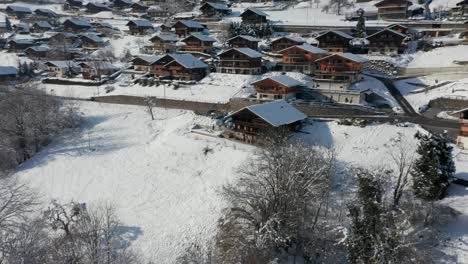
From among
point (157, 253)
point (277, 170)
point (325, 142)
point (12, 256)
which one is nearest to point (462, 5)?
point (325, 142)

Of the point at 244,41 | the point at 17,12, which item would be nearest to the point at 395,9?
the point at 244,41

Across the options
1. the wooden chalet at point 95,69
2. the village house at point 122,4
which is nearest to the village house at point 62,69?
the wooden chalet at point 95,69

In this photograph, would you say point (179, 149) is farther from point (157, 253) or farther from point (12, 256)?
point (12, 256)

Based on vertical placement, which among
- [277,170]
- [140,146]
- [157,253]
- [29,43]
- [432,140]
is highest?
[29,43]

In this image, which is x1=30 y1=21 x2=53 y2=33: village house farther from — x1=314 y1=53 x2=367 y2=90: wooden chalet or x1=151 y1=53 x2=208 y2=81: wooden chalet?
x1=314 y1=53 x2=367 y2=90: wooden chalet

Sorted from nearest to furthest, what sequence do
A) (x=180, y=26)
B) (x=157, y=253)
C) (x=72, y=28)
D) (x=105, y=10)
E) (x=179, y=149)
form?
(x=157, y=253), (x=179, y=149), (x=180, y=26), (x=72, y=28), (x=105, y=10)

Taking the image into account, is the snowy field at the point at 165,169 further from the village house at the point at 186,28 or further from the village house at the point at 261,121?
the village house at the point at 186,28

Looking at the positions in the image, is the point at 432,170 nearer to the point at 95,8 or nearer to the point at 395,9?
the point at 395,9
